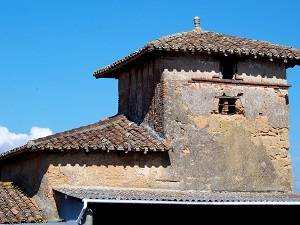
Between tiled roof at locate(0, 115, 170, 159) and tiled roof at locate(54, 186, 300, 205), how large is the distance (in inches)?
39.2

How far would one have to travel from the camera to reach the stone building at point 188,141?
1340 centimetres

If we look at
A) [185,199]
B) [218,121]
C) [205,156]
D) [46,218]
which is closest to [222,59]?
[218,121]

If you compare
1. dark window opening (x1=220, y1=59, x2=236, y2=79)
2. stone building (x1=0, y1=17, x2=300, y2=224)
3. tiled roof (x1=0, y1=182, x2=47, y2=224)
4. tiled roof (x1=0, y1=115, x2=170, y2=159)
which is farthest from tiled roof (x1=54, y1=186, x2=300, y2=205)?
dark window opening (x1=220, y1=59, x2=236, y2=79)

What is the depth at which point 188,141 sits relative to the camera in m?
14.4

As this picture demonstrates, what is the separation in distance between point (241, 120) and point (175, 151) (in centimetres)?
204

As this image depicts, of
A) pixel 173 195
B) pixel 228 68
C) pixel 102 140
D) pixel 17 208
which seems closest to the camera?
pixel 173 195

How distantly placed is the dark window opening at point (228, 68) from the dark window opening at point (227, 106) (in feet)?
2.06

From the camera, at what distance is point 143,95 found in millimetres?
15758

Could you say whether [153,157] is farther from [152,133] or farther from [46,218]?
[46,218]

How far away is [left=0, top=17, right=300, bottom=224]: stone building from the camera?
13.4 meters

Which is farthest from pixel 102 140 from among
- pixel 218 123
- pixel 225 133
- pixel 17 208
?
pixel 225 133

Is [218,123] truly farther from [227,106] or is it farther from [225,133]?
[227,106]

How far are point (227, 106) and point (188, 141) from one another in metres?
1.50

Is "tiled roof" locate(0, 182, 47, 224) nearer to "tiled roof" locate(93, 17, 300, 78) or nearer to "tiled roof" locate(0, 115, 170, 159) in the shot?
"tiled roof" locate(0, 115, 170, 159)
